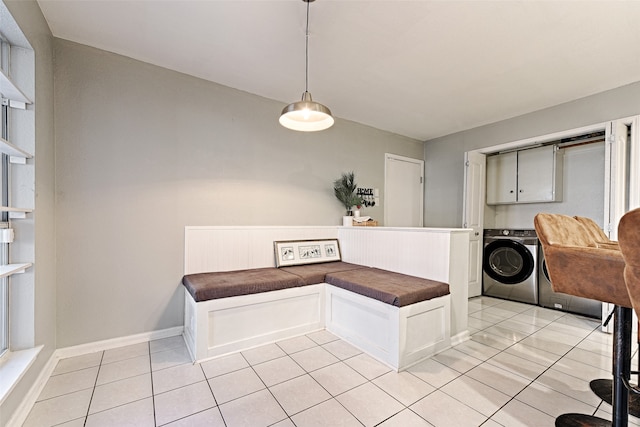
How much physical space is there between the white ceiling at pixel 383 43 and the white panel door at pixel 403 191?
1379mm

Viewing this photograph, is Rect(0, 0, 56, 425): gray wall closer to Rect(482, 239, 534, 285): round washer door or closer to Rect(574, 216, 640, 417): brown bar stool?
Rect(574, 216, 640, 417): brown bar stool

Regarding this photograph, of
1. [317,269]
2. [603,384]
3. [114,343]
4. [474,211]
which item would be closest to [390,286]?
[317,269]

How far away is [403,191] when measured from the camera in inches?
178

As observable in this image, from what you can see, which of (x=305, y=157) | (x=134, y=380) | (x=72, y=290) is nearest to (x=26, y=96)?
(x=72, y=290)

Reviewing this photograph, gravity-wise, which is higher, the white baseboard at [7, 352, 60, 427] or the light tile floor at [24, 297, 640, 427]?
the white baseboard at [7, 352, 60, 427]

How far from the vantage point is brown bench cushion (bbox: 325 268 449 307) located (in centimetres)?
204

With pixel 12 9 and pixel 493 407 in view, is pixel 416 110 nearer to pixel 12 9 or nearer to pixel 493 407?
pixel 493 407

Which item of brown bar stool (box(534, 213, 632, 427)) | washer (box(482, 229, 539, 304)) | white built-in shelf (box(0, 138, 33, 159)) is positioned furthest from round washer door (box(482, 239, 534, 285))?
white built-in shelf (box(0, 138, 33, 159))

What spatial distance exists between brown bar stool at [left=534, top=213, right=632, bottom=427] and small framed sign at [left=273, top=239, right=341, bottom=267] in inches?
89.7

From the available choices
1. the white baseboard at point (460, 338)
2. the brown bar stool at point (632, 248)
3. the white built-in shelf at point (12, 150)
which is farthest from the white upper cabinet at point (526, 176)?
the white built-in shelf at point (12, 150)

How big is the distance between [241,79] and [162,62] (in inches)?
27.3

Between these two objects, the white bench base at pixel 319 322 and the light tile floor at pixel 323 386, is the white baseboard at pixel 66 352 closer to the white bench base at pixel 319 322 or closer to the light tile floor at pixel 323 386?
the light tile floor at pixel 323 386

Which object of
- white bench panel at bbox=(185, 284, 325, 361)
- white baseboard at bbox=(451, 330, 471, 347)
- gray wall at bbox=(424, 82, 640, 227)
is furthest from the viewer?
gray wall at bbox=(424, 82, 640, 227)

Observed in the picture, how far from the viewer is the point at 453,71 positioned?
8.46ft
